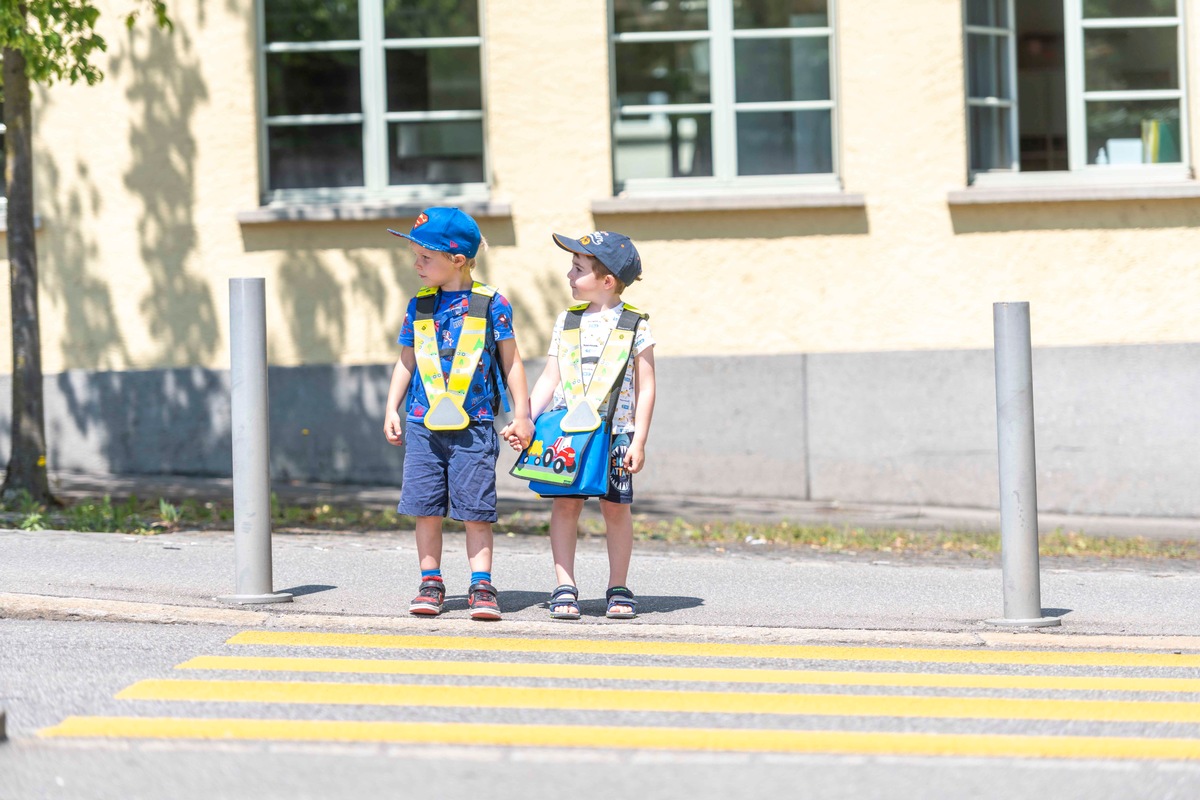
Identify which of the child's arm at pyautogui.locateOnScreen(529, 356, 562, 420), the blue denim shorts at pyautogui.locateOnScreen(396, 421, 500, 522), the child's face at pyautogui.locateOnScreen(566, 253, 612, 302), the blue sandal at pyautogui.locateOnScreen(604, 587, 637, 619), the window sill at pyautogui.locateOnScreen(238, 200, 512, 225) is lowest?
the blue sandal at pyautogui.locateOnScreen(604, 587, 637, 619)

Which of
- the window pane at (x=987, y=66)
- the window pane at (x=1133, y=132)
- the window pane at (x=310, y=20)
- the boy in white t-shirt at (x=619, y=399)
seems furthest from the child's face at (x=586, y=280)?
the window pane at (x=1133, y=132)

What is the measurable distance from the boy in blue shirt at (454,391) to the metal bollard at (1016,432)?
1867 millimetres

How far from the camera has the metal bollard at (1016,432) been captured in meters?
6.22

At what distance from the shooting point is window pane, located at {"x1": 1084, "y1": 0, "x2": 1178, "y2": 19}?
470 inches

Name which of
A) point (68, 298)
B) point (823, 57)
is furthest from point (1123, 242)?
point (68, 298)

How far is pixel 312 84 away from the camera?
1182cm

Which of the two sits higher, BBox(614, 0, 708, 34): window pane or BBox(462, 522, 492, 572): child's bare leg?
BBox(614, 0, 708, 34): window pane

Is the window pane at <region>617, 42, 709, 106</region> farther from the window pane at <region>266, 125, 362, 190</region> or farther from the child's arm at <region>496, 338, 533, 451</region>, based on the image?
the child's arm at <region>496, 338, 533, 451</region>

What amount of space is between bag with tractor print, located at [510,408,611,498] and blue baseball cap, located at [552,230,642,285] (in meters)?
0.60

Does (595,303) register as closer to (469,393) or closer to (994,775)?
(469,393)

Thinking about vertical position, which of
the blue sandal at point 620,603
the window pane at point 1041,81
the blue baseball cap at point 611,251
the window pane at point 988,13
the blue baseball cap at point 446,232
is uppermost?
the window pane at point 988,13

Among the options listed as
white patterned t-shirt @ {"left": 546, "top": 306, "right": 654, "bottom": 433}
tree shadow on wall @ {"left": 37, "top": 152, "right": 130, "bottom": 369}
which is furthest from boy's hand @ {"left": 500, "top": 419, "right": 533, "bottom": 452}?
tree shadow on wall @ {"left": 37, "top": 152, "right": 130, "bottom": 369}

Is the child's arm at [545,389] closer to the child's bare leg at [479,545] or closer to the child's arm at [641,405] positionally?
the child's arm at [641,405]

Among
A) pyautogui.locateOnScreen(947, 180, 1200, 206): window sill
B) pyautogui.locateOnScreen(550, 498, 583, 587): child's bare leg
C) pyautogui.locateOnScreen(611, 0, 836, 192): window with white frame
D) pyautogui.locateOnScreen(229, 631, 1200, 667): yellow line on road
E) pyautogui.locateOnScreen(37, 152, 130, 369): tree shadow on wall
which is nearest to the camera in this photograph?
pyautogui.locateOnScreen(229, 631, 1200, 667): yellow line on road
